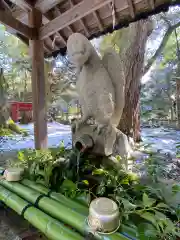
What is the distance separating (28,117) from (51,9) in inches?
238

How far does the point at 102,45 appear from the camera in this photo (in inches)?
168

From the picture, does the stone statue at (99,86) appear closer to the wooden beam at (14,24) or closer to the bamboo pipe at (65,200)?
the bamboo pipe at (65,200)

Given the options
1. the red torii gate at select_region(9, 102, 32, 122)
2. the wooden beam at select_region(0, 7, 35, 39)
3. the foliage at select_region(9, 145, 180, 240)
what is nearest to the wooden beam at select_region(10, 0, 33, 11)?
the wooden beam at select_region(0, 7, 35, 39)

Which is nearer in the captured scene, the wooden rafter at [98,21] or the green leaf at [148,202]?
the green leaf at [148,202]

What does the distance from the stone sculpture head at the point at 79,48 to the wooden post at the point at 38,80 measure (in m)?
1.26

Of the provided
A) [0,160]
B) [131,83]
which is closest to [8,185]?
[0,160]

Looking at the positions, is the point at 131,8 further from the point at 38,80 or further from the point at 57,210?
the point at 57,210

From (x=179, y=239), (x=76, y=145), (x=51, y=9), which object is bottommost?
(x=179, y=239)

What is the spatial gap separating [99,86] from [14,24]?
1.58 m

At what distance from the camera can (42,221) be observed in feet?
3.19

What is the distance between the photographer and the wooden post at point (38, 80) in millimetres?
2443

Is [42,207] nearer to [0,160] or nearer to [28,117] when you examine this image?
[0,160]

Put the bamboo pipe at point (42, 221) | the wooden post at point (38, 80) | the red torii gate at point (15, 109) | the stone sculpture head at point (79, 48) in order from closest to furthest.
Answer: the bamboo pipe at point (42, 221)
the stone sculpture head at point (79, 48)
the wooden post at point (38, 80)
the red torii gate at point (15, 109)

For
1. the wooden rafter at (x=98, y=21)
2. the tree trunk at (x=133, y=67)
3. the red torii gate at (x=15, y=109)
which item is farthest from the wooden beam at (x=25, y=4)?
the red torii gate at (x=15, y=109)
